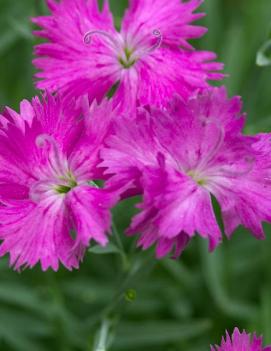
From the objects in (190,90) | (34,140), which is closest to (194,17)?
(190,90)

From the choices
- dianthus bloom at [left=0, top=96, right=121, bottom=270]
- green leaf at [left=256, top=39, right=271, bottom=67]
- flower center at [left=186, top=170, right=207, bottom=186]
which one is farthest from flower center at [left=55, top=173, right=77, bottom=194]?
green leaf at [left=256, top=39, right=271, bottom=67]

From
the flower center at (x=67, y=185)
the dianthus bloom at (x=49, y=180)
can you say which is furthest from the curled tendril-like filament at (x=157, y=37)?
the flower center at (x=67, y=185)

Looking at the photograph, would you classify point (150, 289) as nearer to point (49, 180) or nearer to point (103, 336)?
point (103, 336)

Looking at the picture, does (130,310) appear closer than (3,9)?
Yes

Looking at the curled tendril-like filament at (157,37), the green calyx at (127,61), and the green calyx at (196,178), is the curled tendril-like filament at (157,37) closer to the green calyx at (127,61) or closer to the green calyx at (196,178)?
the green calyx at (127,61)

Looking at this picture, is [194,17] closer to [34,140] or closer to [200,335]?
[34,140]

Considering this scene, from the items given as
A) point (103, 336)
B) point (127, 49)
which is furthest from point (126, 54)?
A: point (103, 336)

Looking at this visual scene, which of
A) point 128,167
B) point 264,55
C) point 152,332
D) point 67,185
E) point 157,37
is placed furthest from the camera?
point 152,332
